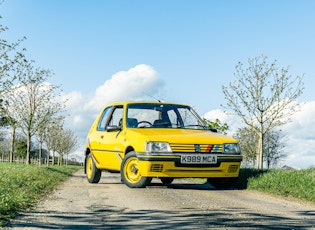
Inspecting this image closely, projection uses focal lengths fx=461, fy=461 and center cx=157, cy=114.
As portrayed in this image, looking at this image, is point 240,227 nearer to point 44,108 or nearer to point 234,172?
point 234,172

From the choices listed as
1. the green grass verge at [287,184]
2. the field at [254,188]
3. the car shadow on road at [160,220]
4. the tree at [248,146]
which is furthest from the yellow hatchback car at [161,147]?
the tree at [248,146]

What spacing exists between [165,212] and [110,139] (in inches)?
185

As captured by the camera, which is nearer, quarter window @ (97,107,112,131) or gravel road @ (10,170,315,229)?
gravel road @ (10,170,315,229)

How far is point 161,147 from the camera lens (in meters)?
9.01

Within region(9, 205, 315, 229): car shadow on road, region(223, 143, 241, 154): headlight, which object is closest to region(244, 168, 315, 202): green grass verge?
region(223, 143, 241, 154): headlight

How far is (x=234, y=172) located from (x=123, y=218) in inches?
174

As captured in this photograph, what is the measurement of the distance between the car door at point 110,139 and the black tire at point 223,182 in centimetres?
217

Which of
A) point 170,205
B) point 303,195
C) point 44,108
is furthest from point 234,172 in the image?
point 44,108

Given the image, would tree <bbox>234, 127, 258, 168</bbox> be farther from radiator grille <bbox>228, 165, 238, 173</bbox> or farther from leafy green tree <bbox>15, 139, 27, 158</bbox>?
leafy green tree <bbox>15, 139, 27, 158</bbox>

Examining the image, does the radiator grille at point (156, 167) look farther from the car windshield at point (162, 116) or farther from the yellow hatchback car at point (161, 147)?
the car windshield at point (162, 116)

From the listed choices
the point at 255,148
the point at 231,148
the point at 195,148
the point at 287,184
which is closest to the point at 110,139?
the point at 195,148

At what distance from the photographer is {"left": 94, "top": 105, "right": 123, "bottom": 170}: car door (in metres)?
10.2

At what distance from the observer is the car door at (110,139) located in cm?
1020

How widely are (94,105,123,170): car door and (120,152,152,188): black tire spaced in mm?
366
